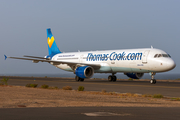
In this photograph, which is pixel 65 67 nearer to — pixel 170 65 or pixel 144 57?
pixel 144 57

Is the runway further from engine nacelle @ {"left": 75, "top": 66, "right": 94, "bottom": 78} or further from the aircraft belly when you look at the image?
the aircraft belly

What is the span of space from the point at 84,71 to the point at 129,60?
531 centimetres

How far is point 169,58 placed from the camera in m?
29.4

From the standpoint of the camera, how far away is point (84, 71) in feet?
110

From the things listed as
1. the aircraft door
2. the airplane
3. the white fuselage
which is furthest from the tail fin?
the aircraft door

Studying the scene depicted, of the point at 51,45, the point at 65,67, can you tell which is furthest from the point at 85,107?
the point at 51,45

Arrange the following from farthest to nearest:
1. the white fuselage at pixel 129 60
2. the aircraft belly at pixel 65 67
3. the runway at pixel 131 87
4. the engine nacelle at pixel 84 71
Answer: the aircraft belly at pixel 65 67, the engine nacelle at pixel 84 71, the white fuselage at pixel 129 60, the runway at pixel 131 87

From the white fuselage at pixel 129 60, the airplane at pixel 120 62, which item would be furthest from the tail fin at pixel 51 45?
the white fuselage at pixel 129 60

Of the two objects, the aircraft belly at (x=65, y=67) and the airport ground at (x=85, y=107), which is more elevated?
the aircraft belly at (x=65, y=67)

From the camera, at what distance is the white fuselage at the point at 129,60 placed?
95.7 feet

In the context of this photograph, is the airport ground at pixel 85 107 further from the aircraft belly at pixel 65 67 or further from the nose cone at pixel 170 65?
the aircraft belly at pixel 65 67

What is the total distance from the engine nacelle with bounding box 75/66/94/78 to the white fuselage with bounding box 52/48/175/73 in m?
1.32
